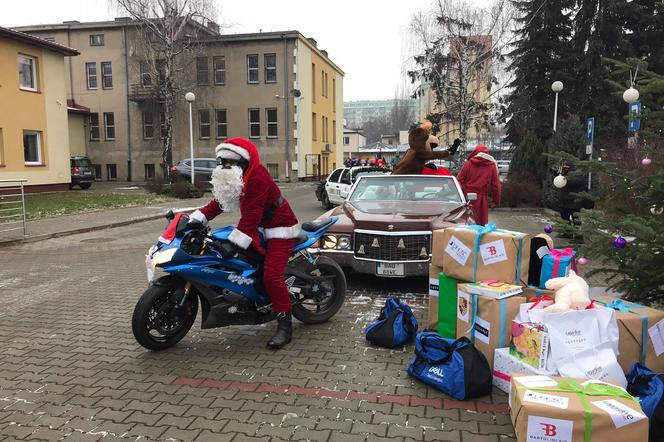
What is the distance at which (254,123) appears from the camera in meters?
38.5

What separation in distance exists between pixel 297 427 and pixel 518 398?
53.7 inches

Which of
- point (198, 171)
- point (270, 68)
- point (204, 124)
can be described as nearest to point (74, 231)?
point (198, 171)

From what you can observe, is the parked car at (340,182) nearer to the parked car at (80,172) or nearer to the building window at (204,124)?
the parked car at (80,172)

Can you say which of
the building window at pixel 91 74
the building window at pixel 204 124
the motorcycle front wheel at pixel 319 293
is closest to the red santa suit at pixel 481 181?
the motorcycle front wheel at pixel 319 293

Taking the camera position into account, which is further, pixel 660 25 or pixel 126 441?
pixel 660 25

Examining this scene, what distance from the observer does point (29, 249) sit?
35.4 feet

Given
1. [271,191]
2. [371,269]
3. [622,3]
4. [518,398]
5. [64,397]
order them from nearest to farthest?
[518,398] < [64,397] < [271,191] < [371,269] < [622,3]

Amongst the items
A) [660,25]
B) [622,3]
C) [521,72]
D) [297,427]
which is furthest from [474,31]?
[297,427]

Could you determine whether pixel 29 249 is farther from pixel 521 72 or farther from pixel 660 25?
pixel 660 25

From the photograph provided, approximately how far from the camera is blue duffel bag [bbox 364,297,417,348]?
15.4 feet

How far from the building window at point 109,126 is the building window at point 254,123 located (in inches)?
420

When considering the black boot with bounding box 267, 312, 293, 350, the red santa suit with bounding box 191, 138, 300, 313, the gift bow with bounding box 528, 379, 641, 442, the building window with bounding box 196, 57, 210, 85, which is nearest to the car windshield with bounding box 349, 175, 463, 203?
the red santa suit with bounding box 191, 138, 300, 313

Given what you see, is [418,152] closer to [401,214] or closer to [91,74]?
[401,214]

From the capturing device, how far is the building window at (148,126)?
1534 inches
